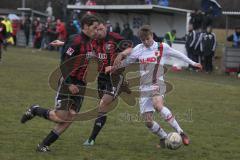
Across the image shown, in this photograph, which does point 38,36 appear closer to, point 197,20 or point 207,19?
point 197,20

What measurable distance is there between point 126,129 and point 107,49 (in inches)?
92.2

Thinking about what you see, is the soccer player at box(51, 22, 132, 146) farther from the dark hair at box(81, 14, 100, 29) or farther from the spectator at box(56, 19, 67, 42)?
the spectator at box(56, 19, 67, 42)

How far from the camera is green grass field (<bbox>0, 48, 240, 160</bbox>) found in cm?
884

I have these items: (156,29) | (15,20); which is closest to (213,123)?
(156,29)

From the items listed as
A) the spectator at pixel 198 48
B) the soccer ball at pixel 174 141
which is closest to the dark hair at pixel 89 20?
the soccer ball at pixel 174 141

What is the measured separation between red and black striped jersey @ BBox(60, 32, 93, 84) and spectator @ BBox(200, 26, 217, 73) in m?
18.7

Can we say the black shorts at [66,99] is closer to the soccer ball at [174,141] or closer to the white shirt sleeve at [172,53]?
the soccer ball at [174,141]

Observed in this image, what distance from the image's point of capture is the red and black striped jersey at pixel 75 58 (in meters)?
8.72

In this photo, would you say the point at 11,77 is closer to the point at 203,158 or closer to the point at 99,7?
the point at 203,158

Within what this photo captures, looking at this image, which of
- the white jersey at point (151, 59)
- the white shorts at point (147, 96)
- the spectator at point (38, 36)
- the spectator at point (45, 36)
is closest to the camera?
the white shorts at point (147, 96)

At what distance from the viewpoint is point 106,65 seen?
9430 mm

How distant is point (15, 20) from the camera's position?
4831 cm

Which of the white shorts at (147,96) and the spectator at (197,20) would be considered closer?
the white shorts at (147,96)

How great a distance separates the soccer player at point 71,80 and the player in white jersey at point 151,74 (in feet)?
2.29
